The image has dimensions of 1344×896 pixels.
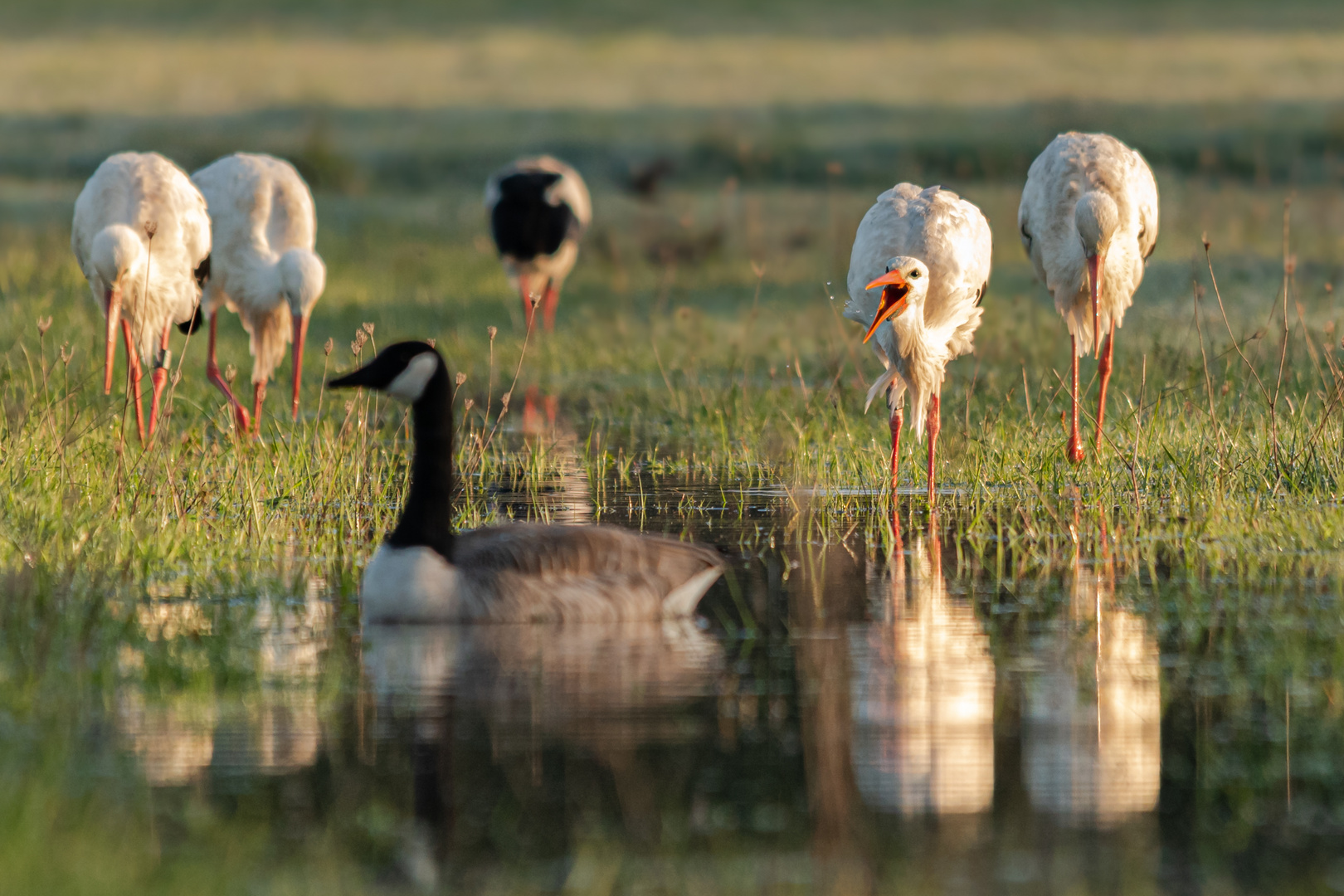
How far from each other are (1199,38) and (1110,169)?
4808cm

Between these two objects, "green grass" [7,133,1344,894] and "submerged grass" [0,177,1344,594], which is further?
"submerged grass" [0,177,1344,594]

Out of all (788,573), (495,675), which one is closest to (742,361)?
(788,573)

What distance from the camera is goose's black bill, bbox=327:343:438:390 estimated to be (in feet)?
22.5

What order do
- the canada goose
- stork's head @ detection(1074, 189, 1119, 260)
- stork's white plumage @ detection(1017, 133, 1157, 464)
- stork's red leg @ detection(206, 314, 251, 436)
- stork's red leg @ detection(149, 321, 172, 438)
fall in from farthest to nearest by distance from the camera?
stork's white plumage @ detection(1017, 133, 1157, 464) < stork's red leg @ detection(149, 321, 172, 438) < stork's red leg @ detection(206, 314, 251, 436) < stork's head @ detection(1074, 189, 1119, 260) < the canada goose

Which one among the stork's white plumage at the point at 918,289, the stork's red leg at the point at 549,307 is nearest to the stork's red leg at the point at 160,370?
the stork's white plumage at the point at 918,289

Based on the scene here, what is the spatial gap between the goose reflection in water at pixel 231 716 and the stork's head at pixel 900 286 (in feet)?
13.1

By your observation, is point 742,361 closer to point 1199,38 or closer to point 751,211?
point 751,211

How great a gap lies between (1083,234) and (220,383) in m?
5.59

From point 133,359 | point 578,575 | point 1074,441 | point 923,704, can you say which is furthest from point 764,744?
point 133,359

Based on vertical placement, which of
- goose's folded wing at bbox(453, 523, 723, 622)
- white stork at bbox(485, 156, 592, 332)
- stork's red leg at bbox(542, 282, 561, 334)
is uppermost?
white stork at bbox(485, 156, 592, 332)

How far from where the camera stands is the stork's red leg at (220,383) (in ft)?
35.7

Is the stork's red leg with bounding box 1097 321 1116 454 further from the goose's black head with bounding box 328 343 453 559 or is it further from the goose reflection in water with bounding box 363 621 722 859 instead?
the goose's black head with bounding box 328 343 453 559

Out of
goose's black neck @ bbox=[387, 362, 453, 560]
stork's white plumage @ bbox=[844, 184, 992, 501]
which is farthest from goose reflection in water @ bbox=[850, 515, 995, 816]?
stork's white plumage @ bbox=[844, 184, 992, 501]

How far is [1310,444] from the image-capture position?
9008 mm
